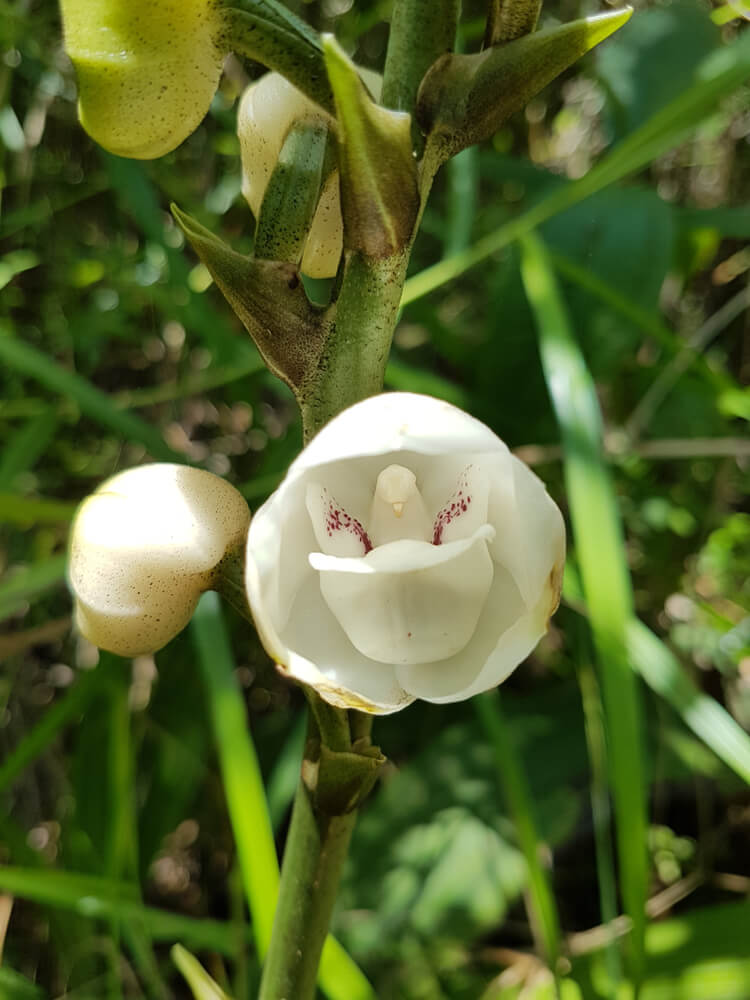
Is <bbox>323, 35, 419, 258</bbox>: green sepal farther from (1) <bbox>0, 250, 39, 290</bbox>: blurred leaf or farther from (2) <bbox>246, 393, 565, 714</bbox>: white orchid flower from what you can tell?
(1) <bbox>0, 250, 39, 290</bbox>: blurred leaf

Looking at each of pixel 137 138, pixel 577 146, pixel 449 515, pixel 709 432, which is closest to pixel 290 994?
pixel 449 515

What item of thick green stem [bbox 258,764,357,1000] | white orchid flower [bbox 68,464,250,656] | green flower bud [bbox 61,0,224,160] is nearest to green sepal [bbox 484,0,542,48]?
green flower bud [bbox 61,0,224,160]

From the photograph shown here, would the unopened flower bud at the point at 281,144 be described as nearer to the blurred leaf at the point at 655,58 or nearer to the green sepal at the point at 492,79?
the green sepal at the point at 492,79

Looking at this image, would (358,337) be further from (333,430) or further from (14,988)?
(14,988)

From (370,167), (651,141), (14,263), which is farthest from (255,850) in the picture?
(14,263)

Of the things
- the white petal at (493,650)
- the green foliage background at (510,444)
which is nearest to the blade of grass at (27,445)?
the green foliage background at (510,444)
